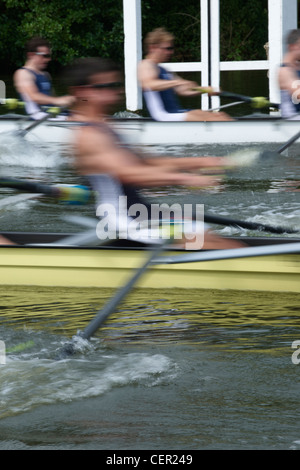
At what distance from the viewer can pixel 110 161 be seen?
14.9 ft

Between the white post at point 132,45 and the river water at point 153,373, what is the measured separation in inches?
344

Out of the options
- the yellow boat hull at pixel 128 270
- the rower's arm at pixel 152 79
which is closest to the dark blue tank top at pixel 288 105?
the rower's arm at pixel 152 79

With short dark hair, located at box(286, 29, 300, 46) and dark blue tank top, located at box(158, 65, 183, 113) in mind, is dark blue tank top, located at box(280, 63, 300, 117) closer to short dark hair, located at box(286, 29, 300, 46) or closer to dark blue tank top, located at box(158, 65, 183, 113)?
short dark hair, located at box(286, 29, 300, 46)

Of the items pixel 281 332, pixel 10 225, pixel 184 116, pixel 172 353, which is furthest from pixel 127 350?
pixel 184 116

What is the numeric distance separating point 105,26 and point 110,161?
2392 cm

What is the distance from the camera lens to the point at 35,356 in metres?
4.53

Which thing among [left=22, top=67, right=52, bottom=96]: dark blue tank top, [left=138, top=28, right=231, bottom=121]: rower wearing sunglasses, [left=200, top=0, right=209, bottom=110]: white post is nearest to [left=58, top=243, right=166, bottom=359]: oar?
[left=138, top=28, right=231, bottom=121]: rower wearing sunglasses

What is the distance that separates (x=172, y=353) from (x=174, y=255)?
23.3 inches

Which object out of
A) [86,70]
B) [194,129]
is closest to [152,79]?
[194,129]

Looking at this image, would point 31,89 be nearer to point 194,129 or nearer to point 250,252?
point 194,129

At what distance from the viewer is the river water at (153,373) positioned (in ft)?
11.9

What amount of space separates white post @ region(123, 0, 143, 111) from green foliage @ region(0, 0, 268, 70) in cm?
933

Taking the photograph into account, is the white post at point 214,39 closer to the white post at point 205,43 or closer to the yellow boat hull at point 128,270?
the white post at point 205,43

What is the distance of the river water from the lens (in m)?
3.62
